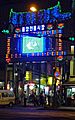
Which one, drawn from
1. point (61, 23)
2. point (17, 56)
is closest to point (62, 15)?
point (61, 23)

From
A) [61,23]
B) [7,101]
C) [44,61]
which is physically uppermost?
[61,23]

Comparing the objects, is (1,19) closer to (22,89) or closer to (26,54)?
(26,54)

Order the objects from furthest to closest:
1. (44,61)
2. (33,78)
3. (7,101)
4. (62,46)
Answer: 1. (33,78)
2. (44,61)
3. (62,46)
4. (7,101)

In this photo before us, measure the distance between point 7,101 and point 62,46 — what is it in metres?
14.5

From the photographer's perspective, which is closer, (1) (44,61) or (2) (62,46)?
(2) (62,46)

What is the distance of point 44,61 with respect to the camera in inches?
2773

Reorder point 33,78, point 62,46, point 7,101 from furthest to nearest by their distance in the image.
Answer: point 33,78
point 62,46
point 7,101

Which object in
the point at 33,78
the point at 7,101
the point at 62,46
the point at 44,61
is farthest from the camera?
the point at 33,78

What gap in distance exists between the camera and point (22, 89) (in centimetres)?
6756

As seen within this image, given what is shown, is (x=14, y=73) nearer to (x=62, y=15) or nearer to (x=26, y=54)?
(x=26, y=54)

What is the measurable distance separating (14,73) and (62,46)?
11.1 metres

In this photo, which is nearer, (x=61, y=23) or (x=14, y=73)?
(x=61, y=23)

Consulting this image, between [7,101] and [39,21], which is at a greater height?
[39,21]

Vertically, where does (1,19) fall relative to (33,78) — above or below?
above
